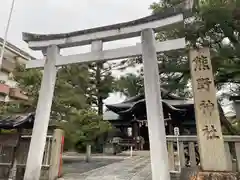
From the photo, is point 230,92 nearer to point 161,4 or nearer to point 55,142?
point 161,4

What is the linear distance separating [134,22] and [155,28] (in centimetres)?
64

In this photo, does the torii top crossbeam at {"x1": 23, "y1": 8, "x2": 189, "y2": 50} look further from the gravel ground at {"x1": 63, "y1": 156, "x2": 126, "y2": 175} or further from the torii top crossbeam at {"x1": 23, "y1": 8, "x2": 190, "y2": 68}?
the gravel ground at {"x1": 63, "y1": 156, "x2": 126, "y2": 175}

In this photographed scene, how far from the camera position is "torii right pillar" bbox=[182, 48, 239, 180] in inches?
153

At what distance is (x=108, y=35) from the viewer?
6293mm

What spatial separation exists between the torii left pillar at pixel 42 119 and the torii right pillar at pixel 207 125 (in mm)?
3686

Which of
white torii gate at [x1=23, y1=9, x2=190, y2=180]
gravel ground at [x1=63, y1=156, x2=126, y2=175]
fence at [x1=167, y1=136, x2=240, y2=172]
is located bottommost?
gravel ground at [x1=63, y1=156, x2=126, y2=175]

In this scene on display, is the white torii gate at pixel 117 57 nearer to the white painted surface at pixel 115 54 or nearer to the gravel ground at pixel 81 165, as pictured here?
the white painted surface at pixel 115 54

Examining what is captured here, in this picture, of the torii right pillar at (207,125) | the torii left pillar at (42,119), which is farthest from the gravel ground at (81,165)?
the torii right pillar at (207,125)

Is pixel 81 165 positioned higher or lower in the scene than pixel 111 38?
lower

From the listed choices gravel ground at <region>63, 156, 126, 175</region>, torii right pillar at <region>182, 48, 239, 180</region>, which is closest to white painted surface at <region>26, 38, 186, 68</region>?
torii right pillar at <region>182, 48, 239, 180</region>

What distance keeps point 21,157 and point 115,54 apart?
4.18 meters

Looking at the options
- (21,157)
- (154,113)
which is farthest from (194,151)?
(21,157)

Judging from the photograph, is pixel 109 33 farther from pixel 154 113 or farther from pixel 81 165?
pixel 81 165

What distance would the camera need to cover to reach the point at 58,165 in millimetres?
6227
